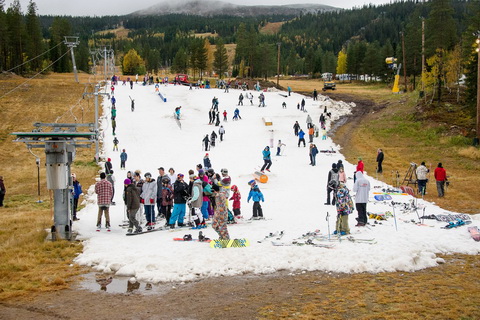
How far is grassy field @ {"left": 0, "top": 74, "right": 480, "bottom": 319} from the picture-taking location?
27.3ft

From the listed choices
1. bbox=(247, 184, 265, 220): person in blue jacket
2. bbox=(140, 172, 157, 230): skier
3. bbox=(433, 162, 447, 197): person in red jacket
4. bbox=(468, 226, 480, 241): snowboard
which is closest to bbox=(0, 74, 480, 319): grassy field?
bbox=(433, 162, 447, 197): person in red jacket

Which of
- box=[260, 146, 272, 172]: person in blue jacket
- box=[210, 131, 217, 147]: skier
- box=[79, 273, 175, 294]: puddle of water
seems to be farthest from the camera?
box=[210, 131, 217, 147]: skier

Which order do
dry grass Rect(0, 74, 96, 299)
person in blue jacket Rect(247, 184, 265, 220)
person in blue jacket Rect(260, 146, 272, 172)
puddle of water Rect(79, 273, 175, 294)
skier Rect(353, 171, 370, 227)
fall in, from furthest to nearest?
1. person in blue jacket Rect(260, 146, 272, 172)
2. person in blue jacket Rect(247, 184, 265, 220)
3. skier Rect(353, 171, 370, 227)
4. dry grass Rect(0, 74, 96, 299)
5. puddle of water Rect(79, 273, 175, 294)

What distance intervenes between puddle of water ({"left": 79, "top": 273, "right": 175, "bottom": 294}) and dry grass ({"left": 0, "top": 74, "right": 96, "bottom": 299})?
0.53 m

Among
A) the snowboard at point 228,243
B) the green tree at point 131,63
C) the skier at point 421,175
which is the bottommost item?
the snowboard at point 228,243

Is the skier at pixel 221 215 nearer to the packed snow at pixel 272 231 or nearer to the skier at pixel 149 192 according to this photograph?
the packed snow at pixel 272 231

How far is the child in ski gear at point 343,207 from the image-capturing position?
12.5 meters

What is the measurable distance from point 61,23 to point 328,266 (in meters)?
120

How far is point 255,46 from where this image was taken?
92812mm

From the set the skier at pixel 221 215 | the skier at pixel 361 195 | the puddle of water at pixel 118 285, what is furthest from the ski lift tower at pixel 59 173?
the skier at pixel 361 195

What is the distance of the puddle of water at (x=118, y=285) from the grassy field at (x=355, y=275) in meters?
0.50

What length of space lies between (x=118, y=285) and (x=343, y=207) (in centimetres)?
653

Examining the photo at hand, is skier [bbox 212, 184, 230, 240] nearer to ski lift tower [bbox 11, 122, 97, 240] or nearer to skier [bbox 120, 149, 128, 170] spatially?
ski lift tower [bbox 11, 122, 97, 240]

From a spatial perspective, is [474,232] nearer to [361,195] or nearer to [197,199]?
[361,195]
